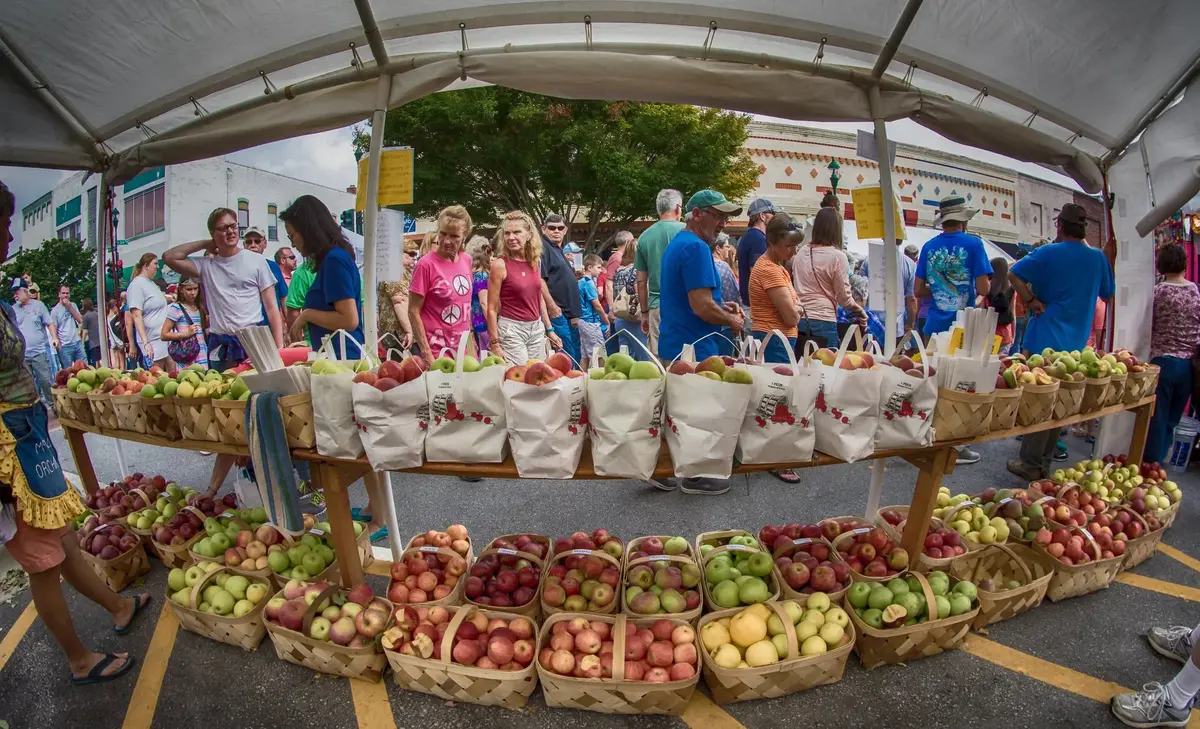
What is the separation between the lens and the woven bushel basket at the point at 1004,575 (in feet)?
8.22

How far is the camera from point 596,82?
317 cm

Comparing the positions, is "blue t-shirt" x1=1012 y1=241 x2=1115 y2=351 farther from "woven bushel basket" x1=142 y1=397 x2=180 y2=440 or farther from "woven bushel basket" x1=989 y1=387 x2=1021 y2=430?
"woven bushel basket" x1=142 y1=397 x2=180 y2=440

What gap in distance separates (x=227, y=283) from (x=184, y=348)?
2575 mm

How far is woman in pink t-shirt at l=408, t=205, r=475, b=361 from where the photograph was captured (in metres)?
4.23

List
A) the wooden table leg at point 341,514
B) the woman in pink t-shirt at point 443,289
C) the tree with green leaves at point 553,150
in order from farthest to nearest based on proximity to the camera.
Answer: the tree with green leaves at point 553,150, the woman in pink t-shirt at point 443,289, the wooden table leg at point 341,514

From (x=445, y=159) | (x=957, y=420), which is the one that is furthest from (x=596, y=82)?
(x=445, y=159)

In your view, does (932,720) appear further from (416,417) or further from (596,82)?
(596,82)

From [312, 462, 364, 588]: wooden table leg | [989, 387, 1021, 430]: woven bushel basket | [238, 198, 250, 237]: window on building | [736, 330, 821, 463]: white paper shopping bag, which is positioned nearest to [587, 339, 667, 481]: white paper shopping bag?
[736, 330, 821, 463]: white paper shopping bag

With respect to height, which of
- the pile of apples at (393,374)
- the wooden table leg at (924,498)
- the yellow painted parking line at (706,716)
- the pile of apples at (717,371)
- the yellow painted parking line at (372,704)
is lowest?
the yellow painted parking line at (372,704)

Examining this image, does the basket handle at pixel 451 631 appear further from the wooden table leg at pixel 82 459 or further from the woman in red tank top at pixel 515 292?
the wooden table leg at pixel 82 459

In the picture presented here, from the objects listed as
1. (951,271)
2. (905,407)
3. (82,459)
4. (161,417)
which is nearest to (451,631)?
(161,417)

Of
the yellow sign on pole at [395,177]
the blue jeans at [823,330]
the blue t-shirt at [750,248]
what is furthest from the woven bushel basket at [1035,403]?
the yellow sign on pole at [395,177]

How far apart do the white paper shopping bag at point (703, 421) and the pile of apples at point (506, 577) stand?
3.00 feet

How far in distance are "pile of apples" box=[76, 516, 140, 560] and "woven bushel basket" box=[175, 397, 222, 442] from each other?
1110mm
